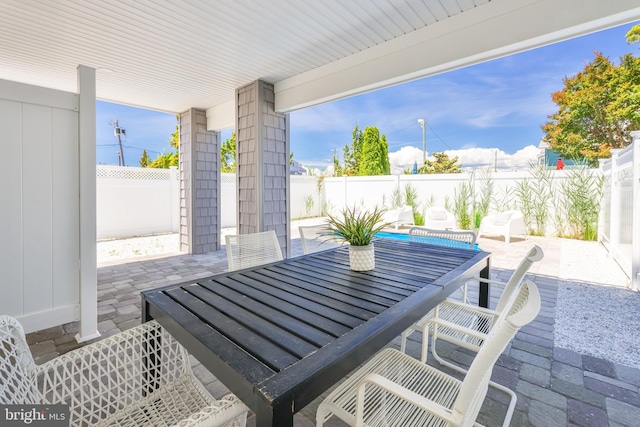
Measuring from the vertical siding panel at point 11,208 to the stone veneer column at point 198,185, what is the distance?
11.5ft

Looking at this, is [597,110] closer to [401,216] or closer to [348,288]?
[401,216]

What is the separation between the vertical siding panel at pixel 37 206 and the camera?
2.31 metres

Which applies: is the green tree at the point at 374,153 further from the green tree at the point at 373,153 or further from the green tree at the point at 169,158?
the green tree at the point at 169,158

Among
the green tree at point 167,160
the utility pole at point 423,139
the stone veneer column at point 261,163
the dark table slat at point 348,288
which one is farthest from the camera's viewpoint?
the utility pole at point 423,139

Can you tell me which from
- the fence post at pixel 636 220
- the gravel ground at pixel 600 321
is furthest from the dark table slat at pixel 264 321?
the fence post at pixel 636 220

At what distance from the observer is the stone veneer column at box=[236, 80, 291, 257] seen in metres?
4.47

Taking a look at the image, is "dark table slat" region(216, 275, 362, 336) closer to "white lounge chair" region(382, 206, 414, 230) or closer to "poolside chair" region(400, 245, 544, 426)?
"poolside chair" region(400, 245, 544, 426)

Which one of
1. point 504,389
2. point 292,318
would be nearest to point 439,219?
point 504,389

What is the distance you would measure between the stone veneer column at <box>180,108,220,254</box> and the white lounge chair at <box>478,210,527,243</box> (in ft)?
19.6

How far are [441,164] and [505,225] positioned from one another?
888 centimetres

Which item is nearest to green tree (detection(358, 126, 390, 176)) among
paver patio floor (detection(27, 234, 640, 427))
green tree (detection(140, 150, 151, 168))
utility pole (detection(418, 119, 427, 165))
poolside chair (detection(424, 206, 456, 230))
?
utility pole (detection(418, 119, 427, 165))

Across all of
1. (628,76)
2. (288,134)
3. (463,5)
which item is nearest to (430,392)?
(463,5)

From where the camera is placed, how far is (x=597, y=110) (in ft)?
30.7

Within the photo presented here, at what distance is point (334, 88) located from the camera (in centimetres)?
387
